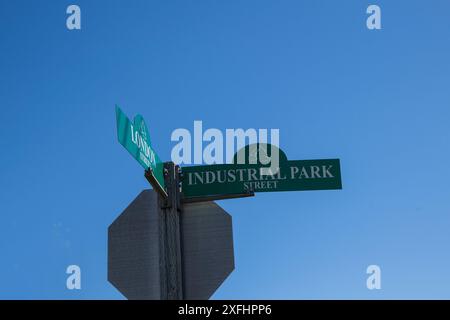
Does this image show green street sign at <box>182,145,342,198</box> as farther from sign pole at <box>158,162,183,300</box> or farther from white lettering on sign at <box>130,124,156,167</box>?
white lettering on sign at <box>130,124,156,167</box>

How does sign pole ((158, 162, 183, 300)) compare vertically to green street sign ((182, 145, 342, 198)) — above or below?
below

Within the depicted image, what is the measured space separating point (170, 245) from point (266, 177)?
1.39 m

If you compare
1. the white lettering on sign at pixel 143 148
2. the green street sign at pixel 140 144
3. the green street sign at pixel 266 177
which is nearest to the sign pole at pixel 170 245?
the green street sign at pixel 140 144

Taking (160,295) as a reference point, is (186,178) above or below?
above

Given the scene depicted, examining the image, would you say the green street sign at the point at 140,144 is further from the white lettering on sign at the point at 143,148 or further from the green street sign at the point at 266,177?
the green street sign at the point at 266,177

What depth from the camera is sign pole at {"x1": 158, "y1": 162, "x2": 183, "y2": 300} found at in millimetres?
11109

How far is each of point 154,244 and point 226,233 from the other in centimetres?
74

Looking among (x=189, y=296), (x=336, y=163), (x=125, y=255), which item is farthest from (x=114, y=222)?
(x=336, y=163)

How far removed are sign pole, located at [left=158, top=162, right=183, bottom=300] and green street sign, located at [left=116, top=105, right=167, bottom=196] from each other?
0.14 meters

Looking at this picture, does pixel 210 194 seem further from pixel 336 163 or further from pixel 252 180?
pixel 336 163

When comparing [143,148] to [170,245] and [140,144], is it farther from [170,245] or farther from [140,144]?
[170,245]

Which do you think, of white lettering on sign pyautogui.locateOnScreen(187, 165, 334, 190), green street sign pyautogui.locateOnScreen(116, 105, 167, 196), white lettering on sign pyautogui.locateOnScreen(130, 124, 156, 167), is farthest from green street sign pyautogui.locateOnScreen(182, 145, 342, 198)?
white lettering on sign pyautogui.locateOnScreen(130, 124, 156, 167)

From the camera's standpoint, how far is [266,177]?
11914mm
